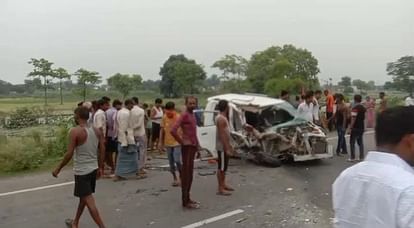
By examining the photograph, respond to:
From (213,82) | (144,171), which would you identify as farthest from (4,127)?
(213,82)

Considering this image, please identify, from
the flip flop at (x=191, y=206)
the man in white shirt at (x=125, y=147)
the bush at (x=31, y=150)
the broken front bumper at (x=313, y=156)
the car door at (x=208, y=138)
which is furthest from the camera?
the car door at (x=208, y=138)

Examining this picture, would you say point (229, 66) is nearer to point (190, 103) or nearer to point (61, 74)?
point (61, 74)

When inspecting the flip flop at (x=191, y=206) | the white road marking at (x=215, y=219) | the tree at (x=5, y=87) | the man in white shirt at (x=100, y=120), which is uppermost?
the tree at (x=5, y=87)

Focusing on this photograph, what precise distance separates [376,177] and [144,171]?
923 centimetres

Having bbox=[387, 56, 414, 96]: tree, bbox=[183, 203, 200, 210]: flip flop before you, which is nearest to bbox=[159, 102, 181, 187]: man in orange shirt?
bbox=[183, 203, 200, 210]: flip flop

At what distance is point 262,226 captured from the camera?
6555 mm

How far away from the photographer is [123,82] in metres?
50.1

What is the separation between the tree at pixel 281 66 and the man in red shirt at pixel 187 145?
47387 millimetres

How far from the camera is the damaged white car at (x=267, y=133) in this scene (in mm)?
11188

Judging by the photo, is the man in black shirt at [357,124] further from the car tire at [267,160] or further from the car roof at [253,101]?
the car tire at [267,160]

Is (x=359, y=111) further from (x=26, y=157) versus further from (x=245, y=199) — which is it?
(x=26, y=157)

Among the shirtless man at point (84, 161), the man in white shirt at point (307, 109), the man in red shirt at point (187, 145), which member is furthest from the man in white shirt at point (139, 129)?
the man in white shirt at point (307, 109)

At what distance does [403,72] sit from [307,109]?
1105 inches

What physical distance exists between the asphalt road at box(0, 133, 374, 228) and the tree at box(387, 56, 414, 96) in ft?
76.1
